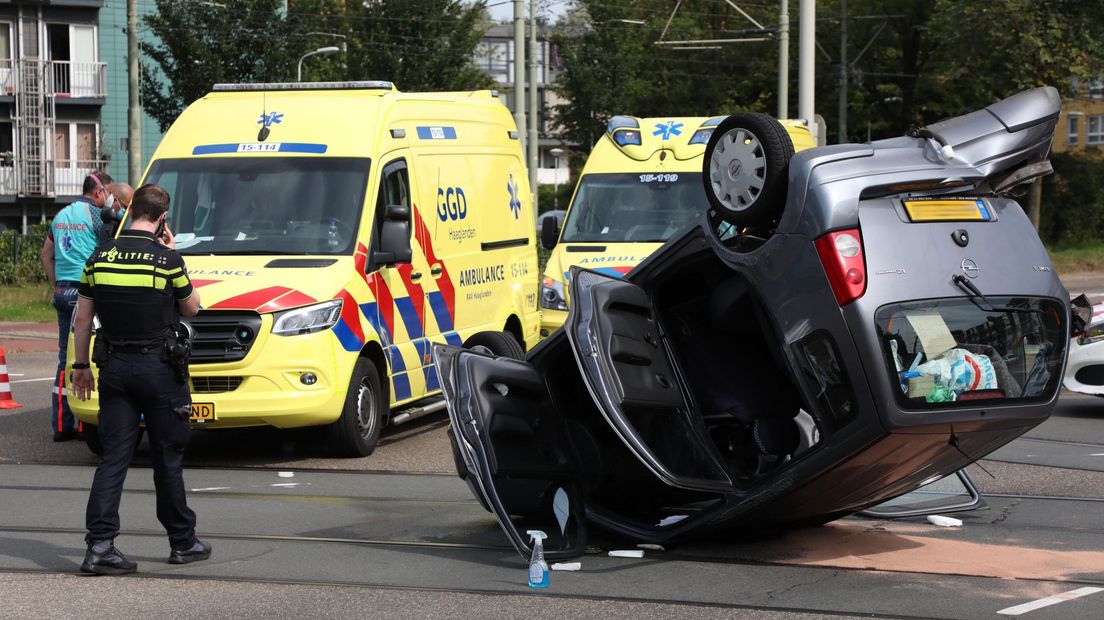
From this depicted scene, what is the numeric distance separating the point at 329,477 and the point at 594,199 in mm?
5592

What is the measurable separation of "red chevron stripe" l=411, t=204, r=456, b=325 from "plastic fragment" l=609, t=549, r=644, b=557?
4752 millimetres

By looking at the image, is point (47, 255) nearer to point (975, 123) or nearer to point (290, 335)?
point (290, 335)

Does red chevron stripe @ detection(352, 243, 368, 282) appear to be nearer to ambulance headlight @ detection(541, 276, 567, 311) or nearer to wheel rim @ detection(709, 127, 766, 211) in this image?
ambulance headlight @ detection(541, 276, 567, 311)

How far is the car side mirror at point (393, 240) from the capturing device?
10523 millimetres

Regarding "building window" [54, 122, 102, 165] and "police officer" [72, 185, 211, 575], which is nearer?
"police officer" [72, 185, 211, 575]

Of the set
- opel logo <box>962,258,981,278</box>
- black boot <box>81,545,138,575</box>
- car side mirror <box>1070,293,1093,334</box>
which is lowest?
black boot <box>81,545,138,575</box>

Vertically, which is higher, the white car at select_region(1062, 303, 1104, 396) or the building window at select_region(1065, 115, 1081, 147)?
the building window at select_region(1065, 115, 1081, 147)

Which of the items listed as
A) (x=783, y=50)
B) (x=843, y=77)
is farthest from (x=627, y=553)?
(x=843, y=77)

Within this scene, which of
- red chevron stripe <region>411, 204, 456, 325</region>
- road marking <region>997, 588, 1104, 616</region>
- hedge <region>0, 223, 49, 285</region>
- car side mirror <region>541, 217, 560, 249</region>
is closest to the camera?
road marking <region>997, 588, 1104, 616</region>

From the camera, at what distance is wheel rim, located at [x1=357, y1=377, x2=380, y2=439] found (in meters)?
10.5

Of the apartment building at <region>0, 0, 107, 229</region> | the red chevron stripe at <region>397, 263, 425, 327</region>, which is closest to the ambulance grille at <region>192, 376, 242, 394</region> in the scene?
the red chevron stripe at <region>397, 263, 425, 327</region>

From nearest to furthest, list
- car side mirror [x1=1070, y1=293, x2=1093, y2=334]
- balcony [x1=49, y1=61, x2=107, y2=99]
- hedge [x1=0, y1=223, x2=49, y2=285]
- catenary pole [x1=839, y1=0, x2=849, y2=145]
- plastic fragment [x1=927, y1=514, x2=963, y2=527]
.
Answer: car side mirror [x1=1070, y1=293, x2=1093, y2=334] → plastic fragment [x1=927, y1=514, x2=963, y2=527] → hedge [x1=0, y1=223, x2=49, y2=285] → catenary pole [x1=839, y1=0, x2=849, y2=145] → balcony [x1=49, y1=61, x2=107, y2=99]

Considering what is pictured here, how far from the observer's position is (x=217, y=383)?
978 centimetres

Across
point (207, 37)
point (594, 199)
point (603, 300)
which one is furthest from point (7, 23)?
point (603, 300)
